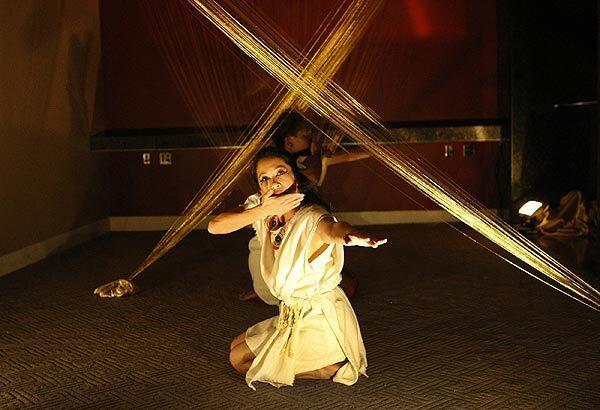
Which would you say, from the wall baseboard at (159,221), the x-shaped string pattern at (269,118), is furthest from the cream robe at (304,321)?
the wall baseboard at (159,221)

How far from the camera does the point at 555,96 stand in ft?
24.3

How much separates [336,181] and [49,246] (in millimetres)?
2830

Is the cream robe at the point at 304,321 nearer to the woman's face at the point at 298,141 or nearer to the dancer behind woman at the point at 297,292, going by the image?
the dancer behind woman at the point at 297,292

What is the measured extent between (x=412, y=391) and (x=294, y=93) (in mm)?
2330

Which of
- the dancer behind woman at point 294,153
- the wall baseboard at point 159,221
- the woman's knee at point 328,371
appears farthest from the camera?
the wall baseboard at point 159,221

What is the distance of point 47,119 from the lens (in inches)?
269

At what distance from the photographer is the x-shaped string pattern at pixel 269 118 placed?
5.27 meters

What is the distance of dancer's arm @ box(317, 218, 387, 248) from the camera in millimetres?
2774

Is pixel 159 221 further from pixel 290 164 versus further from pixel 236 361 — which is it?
pixel 290 164

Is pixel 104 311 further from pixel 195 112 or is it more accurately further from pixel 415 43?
pixel 415 43

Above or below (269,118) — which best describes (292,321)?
below

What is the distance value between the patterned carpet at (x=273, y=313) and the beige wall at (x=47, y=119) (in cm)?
53

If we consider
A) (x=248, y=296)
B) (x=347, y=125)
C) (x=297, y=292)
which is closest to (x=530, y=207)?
(x=347, y=125)

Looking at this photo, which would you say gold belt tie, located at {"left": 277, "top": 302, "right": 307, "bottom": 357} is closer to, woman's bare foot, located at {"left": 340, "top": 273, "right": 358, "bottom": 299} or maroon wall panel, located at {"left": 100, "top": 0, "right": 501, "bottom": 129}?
woman's bare foot, located at {"left": 340, "top": 273, "right": 358, "bottom": 299}
